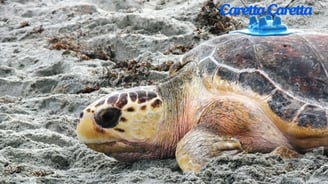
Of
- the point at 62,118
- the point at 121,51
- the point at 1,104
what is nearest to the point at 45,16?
the point at 121,51

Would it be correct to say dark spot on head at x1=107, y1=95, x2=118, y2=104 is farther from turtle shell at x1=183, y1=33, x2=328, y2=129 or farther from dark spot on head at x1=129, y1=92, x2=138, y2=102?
turtle shell at x1=183, y1=33, x2=328, y2=129

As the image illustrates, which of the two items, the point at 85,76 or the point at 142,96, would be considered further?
the point at 85,76

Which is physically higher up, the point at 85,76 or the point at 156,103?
the point at 156,103

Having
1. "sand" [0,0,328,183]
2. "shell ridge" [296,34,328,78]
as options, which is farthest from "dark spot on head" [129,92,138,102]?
"shell ridge" [296,34,328,78]

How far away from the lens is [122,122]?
2.69 metres

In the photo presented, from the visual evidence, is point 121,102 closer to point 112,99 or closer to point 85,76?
point 112,99

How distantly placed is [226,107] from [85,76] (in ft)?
6.52

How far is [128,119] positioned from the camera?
8.80ft

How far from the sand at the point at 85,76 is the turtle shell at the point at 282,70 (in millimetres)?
190

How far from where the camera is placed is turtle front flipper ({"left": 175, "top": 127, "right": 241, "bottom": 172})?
2445 mm

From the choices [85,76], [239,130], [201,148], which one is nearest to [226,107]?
[239,130]

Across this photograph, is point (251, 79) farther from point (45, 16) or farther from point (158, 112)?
point (45, 16)

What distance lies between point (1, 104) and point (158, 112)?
157 cm

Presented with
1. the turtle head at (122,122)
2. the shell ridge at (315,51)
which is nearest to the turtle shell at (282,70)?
the shell ridge at (315,51)
